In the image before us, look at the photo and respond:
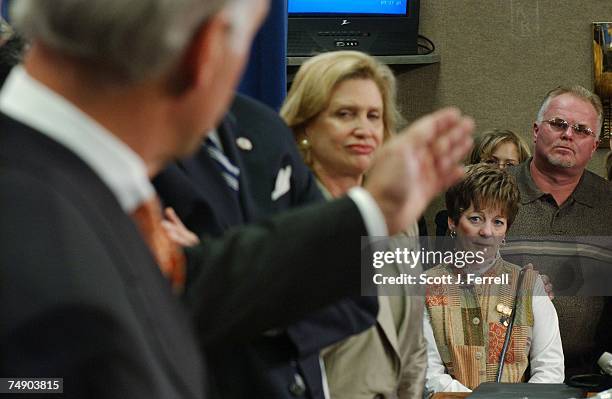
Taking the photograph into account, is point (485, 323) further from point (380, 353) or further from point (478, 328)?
point (380, 353)

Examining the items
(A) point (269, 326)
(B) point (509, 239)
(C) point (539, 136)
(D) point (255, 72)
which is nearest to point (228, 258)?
(A) point (269, 326)

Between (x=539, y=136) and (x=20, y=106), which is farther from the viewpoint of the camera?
(x=539, y=136)

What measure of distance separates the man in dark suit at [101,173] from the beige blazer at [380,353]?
1155mm

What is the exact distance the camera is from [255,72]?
216cm

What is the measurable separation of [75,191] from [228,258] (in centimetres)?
32

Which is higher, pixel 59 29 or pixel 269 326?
pixel 59 29

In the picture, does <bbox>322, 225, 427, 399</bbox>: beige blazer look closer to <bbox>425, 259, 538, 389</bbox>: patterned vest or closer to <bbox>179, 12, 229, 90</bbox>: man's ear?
<bbox>425, 259, 538, 389</bbox>: patterned vest

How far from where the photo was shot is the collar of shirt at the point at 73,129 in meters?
0.66

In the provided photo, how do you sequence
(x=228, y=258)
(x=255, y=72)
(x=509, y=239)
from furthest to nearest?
(x=509, y=239), (x=255, y=72), (x=228, y=258)

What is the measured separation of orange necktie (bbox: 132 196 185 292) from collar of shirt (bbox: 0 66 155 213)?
47 mm

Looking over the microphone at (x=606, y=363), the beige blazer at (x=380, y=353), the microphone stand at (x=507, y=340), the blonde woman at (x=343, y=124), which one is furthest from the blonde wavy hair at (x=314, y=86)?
the microphone stand at (x=507, y=340)

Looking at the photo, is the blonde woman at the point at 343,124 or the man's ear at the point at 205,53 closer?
the man's ear at the point at 205,53

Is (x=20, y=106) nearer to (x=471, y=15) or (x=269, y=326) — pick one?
(x=269, y=326)

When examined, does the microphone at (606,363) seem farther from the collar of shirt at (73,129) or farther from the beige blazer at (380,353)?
the collar of shirt at (73,129)
